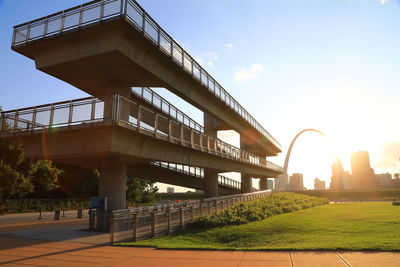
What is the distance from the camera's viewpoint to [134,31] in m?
15.1

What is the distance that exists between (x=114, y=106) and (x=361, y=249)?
11551 mm

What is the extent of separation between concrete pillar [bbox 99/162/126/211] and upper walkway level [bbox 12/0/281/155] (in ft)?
16.1

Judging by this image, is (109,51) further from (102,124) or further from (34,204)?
(34,204)

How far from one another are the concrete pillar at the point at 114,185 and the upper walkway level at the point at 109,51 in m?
4.89

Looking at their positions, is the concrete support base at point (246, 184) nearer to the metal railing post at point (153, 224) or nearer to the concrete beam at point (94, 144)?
the concrete beam at point (94, 144)

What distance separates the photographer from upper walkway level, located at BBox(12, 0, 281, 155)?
48.7ft

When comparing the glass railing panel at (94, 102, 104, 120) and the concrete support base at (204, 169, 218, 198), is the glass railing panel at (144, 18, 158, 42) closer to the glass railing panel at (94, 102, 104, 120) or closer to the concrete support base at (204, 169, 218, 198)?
the glass railing panel at (94, 102, 104, 120)

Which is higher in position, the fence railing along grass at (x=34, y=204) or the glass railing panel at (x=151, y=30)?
the glass railing panel at (x=151, y=30)

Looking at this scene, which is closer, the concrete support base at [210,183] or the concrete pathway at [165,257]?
the concrete pathway at [165,257]

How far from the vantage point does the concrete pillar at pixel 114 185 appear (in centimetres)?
1758

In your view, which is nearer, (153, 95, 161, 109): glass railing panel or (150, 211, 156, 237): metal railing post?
(150, 211, 156, 237): metal railing post

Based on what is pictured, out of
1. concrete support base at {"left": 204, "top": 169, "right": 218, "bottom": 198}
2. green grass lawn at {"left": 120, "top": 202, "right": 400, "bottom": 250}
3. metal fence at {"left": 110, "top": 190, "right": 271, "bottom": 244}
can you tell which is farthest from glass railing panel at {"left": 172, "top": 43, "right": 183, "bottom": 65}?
concrete support base at {"left": 204, "top": 169, "right": 218, "bottom": 198}

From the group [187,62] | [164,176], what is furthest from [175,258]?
[164,176]

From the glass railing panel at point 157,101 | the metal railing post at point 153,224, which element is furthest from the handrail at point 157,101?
the metal railing post at point 153,224
